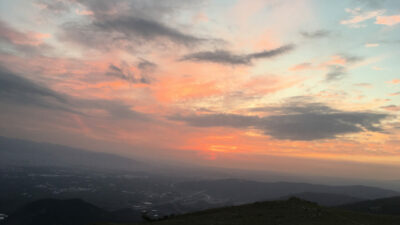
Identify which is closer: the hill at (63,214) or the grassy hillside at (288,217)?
the grassy hillside at (288,217)

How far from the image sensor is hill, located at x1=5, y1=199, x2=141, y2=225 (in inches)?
6688

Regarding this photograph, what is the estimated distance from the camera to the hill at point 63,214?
16988cm

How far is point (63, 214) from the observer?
596 ft

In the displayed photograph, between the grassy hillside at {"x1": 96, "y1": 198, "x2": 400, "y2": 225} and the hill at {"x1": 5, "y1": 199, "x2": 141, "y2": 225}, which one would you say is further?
the hill at {"x1": 5, "y1": 199, "x2": 141, "y2": 225}

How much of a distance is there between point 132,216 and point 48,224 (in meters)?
57.1

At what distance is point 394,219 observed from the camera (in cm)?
3866

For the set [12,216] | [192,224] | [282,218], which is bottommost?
[12,216]

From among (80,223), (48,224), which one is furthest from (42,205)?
(80,223)

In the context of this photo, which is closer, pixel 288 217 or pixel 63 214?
pixel 288 217

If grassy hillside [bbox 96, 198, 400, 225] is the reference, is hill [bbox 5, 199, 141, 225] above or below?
below

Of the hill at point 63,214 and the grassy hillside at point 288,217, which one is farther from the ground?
the grassy hillside at point 288,217

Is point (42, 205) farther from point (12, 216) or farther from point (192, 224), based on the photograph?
point (192, 224)

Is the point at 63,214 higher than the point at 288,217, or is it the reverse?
the point at 288,217

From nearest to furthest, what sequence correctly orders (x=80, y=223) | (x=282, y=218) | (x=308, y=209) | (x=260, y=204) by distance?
(x=282, y=218) → (x=308, y=209) → (x=260, y=204) → (x=80, y=223)
